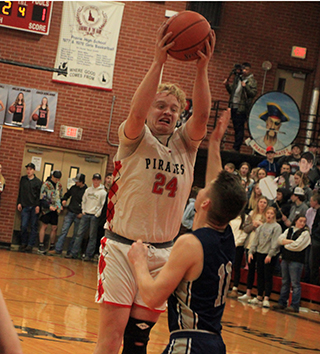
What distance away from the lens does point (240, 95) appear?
40.8ft

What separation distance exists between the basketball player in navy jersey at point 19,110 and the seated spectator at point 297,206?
654 cm

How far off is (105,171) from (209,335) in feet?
36.6

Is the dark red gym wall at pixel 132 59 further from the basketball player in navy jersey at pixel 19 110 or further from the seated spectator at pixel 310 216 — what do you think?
the seated spectator at pixel 310 216

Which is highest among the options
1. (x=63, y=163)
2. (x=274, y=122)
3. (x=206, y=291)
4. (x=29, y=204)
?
(x=274, y=122)

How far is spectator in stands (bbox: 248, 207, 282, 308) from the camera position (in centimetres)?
895

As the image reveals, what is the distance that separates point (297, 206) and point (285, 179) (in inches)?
50.5

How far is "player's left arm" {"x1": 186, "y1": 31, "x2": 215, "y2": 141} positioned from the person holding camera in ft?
29.9

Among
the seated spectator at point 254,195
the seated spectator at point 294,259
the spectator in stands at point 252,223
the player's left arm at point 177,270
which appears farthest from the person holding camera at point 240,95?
the player's left arm at point 177,270

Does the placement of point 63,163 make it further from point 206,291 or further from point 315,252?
point 206,291

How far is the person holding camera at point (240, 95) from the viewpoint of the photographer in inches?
478

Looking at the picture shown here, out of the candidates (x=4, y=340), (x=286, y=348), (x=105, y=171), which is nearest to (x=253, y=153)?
(x=105, y=171)

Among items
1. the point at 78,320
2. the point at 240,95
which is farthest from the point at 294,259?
the point at 240,95

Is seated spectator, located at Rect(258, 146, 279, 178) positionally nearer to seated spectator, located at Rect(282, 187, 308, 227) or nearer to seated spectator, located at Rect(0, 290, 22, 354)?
seated spectator, located at Rect(282, 187, 308, 227)

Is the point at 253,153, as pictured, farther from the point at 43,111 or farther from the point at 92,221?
the point at 43,111
